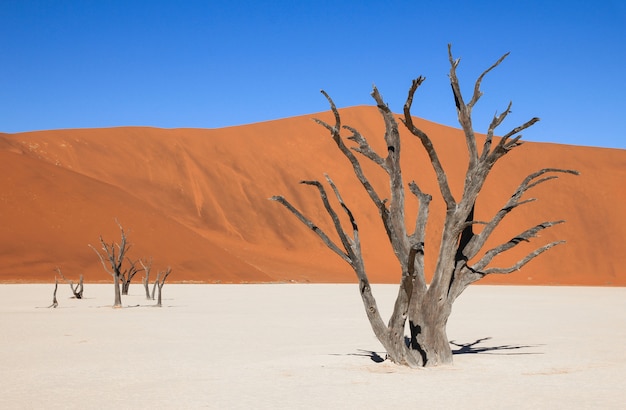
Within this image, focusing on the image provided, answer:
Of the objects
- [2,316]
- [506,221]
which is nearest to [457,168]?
[506,221]

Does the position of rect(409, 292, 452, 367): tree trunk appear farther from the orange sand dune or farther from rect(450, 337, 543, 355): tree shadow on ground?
the orange sand dune

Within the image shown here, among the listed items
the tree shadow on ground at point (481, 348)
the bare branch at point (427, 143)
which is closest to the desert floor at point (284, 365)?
the tree shadow on ground at point (481, 348)

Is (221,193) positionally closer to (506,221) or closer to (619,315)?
(506,221)

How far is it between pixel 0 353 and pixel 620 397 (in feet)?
29.6

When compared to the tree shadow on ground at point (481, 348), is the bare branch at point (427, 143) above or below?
above

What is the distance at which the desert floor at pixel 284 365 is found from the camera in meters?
7.62

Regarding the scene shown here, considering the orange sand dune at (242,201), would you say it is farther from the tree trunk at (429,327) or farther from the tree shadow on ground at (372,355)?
the tree trunk at (429,327)

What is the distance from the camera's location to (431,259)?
6338 centimetres

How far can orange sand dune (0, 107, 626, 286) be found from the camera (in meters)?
47.1

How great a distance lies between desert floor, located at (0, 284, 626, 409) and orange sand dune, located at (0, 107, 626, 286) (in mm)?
28236

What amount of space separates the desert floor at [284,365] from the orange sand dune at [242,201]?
28.2m

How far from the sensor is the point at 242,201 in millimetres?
66188

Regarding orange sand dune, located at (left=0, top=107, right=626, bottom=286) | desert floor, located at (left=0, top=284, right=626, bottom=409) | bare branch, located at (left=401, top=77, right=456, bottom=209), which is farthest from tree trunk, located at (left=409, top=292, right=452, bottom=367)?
orange sand dune, located at (left=0, top=107, right=626, bottom=286)

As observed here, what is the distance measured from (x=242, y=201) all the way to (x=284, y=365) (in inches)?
2216
